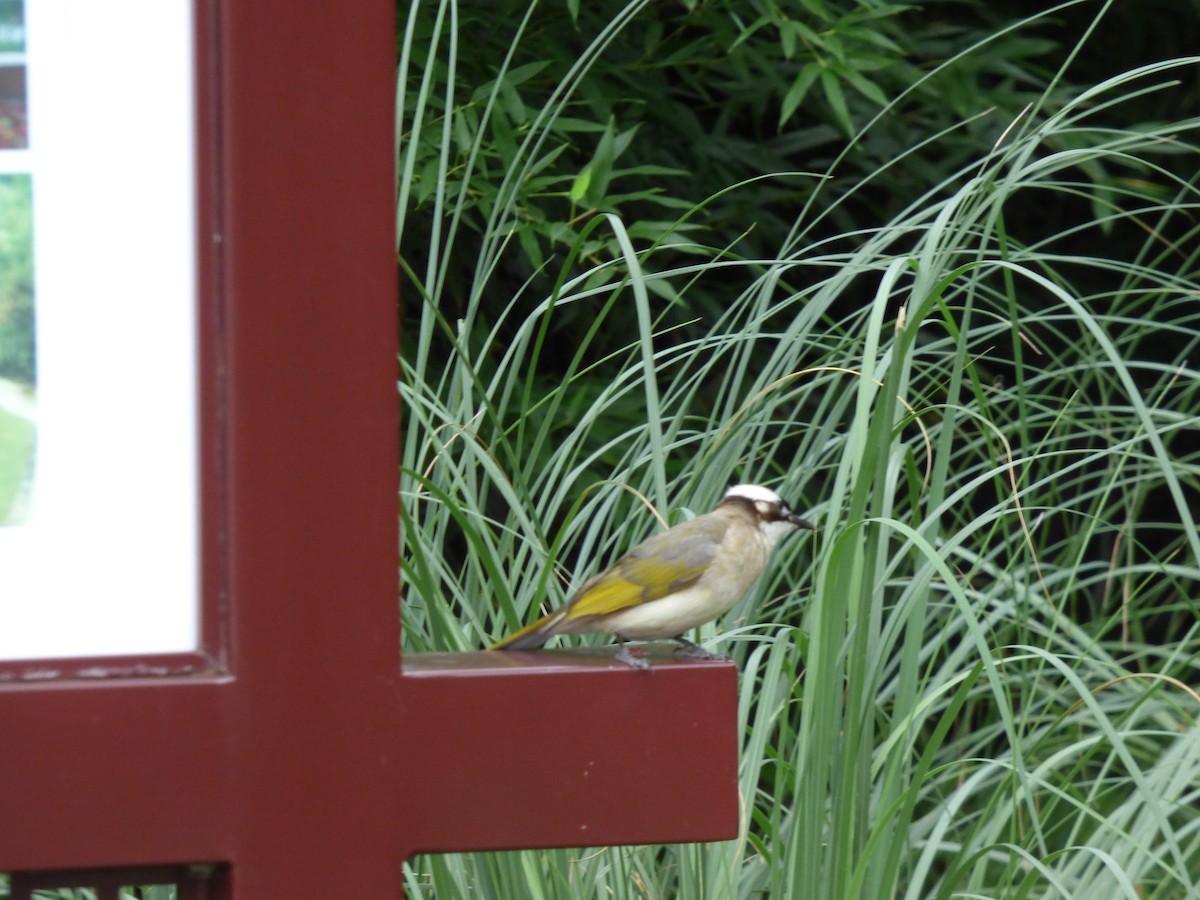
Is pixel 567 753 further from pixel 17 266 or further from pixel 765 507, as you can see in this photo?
pixel 765 507

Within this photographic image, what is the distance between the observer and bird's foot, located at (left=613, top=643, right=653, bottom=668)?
4.51 ft

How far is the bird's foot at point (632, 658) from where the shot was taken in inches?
54.1

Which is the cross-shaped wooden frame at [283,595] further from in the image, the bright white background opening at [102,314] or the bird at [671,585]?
the bird at [671,585]

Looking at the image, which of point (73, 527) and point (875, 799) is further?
point (875, 799)

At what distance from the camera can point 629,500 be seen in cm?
304

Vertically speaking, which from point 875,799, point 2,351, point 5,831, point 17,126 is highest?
point 17,126

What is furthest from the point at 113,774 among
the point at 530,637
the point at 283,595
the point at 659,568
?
the point at 659,568

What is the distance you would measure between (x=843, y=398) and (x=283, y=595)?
1.15 m

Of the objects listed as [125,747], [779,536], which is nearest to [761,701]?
[779,536]

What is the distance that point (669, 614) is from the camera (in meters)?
1.91

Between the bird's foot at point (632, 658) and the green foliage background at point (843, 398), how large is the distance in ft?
0.89

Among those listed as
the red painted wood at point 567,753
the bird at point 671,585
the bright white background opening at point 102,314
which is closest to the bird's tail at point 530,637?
the bird at point 671,585

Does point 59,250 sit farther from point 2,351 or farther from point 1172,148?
point 1172,148

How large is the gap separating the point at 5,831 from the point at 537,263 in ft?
5.78
